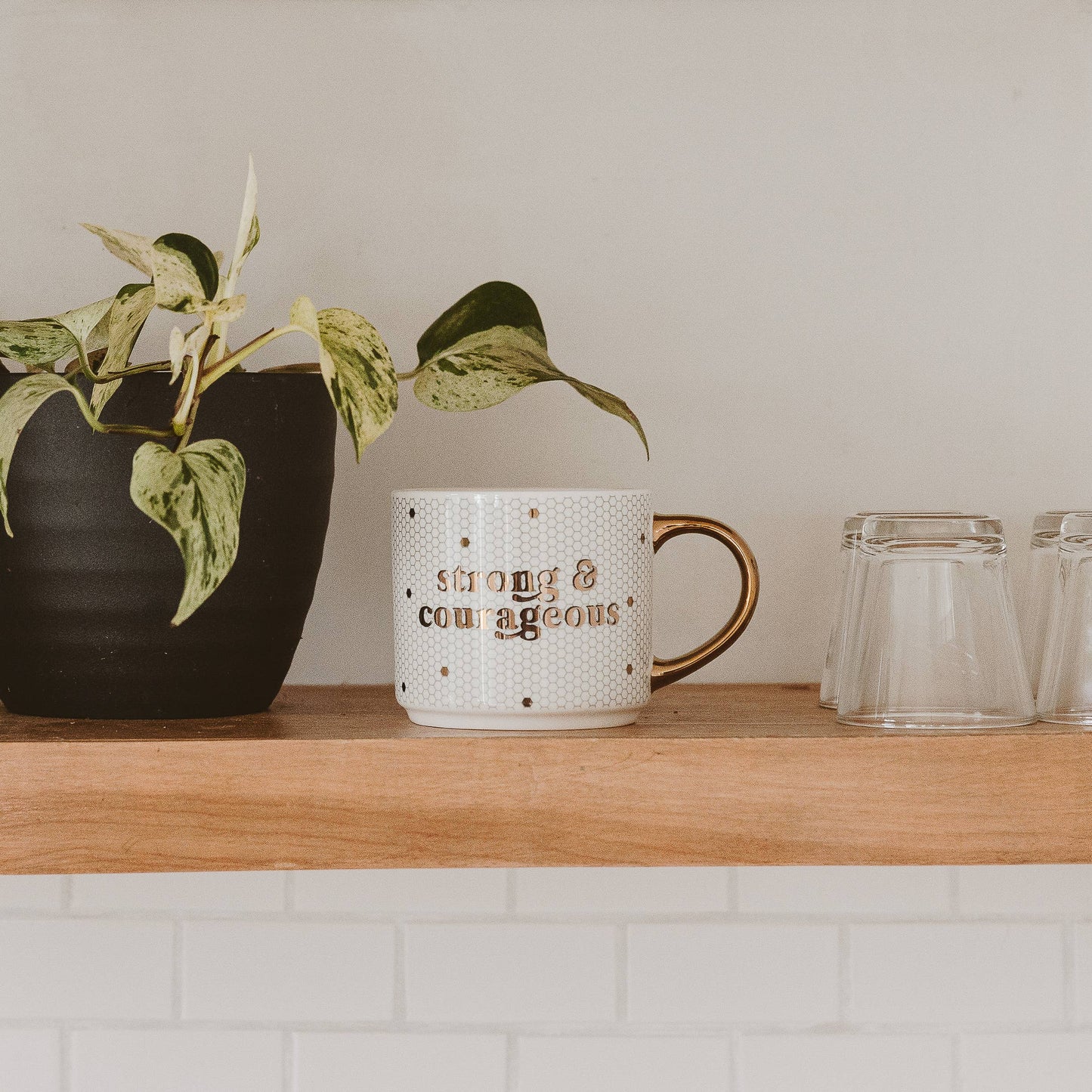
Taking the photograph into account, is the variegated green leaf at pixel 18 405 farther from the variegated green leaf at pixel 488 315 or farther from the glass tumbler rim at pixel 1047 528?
the glass tumbler rim at pixel 1047 528

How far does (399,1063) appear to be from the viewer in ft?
2.70

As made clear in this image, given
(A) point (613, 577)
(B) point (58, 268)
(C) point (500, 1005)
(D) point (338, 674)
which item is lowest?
(C) point (500, 1005)

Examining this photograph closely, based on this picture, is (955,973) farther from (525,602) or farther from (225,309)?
(225,309)

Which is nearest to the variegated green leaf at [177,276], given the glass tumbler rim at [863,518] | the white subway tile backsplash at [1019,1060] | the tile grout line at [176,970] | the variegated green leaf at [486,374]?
the variegated green leaf at [486,374]

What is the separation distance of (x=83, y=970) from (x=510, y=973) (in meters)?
0.32

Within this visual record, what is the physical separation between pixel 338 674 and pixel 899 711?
0.41 m

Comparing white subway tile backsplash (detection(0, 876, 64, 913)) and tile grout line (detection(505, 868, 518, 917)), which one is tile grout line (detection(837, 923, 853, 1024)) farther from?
white subway tile backsplash (detection(0, 876, 64, 913))

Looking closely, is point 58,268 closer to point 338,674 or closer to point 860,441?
point 338,674

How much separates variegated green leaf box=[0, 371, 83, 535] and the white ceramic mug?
0.19 metres

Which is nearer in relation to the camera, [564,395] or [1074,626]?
[1074,626]

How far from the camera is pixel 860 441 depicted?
0.83 metres

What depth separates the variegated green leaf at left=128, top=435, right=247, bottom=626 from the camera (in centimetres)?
50

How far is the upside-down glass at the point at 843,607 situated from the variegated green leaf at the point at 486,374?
17 cm

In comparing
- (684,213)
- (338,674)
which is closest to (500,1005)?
(338,674)
